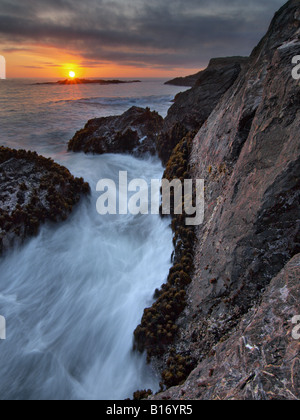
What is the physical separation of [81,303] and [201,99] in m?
8.12

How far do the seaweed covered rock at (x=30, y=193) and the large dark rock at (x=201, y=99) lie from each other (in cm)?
436

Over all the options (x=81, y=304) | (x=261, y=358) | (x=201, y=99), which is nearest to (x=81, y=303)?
(x=81, y=304)

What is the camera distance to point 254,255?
356 centimetres

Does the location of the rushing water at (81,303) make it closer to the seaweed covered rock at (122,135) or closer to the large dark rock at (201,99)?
the large dark rock at (201,99)

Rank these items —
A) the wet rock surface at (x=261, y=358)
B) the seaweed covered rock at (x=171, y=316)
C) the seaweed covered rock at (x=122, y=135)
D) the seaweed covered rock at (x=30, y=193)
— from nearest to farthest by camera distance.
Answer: the wet rock surface at (x=261, y=358) → the seaweed covered rock at (x=171, y=316) → the seaweed covered rock at (x=30, y=193) → the seaweed covered rock at (x=122, y=135)

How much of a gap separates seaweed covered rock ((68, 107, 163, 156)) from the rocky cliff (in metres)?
8.16

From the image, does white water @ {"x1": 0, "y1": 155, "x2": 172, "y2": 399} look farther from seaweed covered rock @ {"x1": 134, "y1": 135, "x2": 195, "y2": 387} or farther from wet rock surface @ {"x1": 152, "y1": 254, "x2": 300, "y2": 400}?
wet rock surface @ {"x1": 152, "y1": 254, "x2": 300, "y2": 400}

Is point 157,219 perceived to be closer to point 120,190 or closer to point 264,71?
point 120,190

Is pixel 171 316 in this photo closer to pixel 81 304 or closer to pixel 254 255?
pixel 254 255

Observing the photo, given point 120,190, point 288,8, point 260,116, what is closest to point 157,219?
point 120,190

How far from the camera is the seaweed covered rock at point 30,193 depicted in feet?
22.9

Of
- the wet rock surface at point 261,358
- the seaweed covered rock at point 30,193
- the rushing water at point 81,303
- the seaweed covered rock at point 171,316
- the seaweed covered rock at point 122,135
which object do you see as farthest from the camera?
the seaweed covered rock at point 122,135

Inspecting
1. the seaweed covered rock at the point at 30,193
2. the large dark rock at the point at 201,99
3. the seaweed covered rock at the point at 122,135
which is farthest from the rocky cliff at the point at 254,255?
the seaweed covered rock at the point at 122,135

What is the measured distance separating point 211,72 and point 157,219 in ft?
20.7
